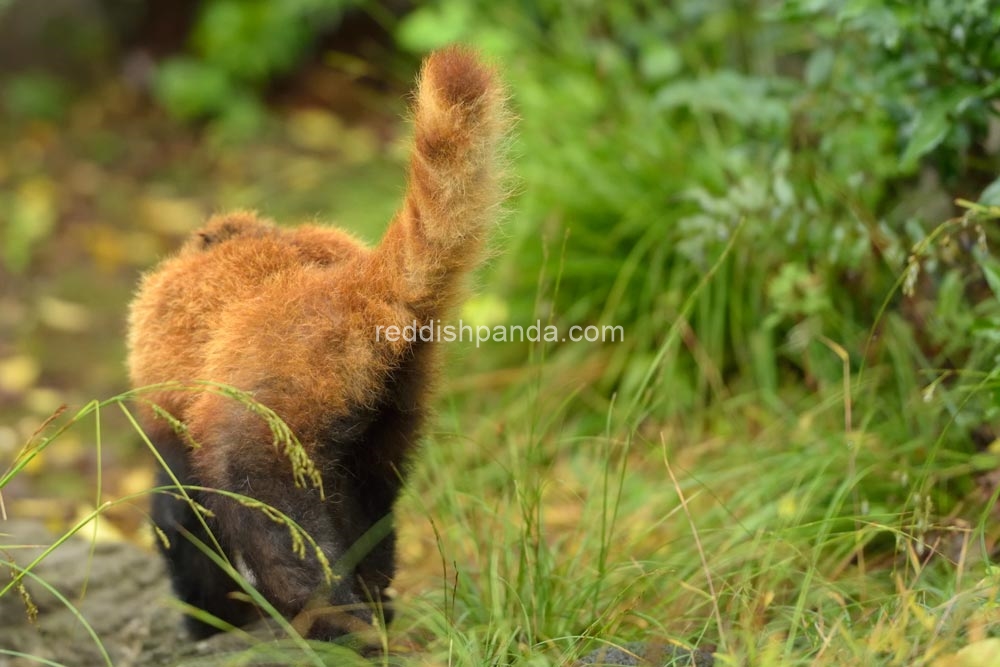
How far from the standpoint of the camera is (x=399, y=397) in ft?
7.39

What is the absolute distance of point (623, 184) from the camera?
430 centimetres

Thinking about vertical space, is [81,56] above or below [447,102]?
above

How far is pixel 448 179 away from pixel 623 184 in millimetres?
2364

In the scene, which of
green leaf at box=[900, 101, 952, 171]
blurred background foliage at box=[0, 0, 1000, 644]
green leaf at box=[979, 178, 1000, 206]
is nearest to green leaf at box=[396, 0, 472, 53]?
blurred background foliage at box=[0, 0, 1000, 644]

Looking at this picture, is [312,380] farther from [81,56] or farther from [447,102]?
[81,56]

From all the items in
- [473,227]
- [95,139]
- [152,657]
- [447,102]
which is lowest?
[152,657]

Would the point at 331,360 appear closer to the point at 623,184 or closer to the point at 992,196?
the point at 992,196

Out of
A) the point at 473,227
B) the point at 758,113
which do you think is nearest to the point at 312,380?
the point at 473,227

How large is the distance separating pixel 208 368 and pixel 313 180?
12.9 ft

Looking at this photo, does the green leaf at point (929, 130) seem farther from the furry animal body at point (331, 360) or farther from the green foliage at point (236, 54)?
the green foliage at point (236, 54)

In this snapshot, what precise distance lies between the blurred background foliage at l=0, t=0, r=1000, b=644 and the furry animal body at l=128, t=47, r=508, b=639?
0.28 m

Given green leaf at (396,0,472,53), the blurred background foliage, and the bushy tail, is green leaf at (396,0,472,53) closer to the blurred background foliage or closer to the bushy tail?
the blurred background foliage

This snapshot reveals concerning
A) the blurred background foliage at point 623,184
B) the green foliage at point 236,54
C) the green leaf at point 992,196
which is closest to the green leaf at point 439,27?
the blurred background foliage at point 623,184

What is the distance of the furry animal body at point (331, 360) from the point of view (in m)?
2.04
